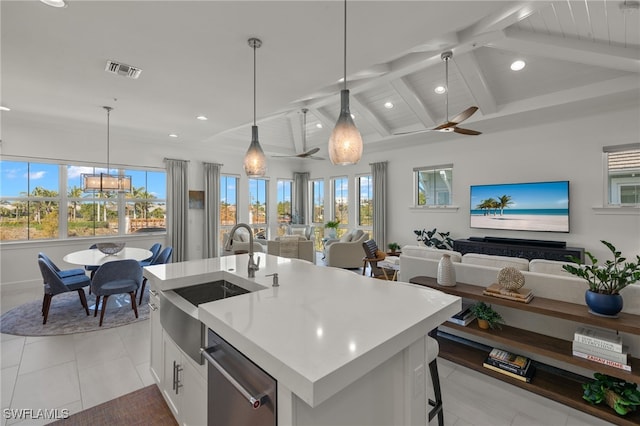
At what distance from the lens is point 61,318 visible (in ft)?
11.8

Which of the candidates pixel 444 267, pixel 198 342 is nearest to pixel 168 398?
pixel 198 342

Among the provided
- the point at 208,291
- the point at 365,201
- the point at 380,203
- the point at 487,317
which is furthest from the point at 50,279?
the point at 365,201

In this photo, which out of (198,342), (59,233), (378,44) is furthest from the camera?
(59,233)

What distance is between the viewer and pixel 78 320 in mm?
3535

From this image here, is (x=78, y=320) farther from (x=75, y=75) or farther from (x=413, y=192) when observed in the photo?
(x=413, y=192)

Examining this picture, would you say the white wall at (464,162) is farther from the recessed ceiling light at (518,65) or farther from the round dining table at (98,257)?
the round dining table at (98,257)

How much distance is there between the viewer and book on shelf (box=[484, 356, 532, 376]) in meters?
2.22

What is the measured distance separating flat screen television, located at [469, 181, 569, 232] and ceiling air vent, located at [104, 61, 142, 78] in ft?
19.2

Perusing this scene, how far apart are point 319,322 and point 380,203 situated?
6227 millimetres

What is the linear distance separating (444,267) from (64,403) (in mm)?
3228

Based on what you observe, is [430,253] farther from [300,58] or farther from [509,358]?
[300,58]

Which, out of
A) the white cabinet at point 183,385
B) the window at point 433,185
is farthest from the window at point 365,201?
the white cabinet at point 183,385

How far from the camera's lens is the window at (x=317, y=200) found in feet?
30.0

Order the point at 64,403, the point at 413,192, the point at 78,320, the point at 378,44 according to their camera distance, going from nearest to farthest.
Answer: the point at 64,403, the point at 378,44, the point at 78,320, the point at 413,192
